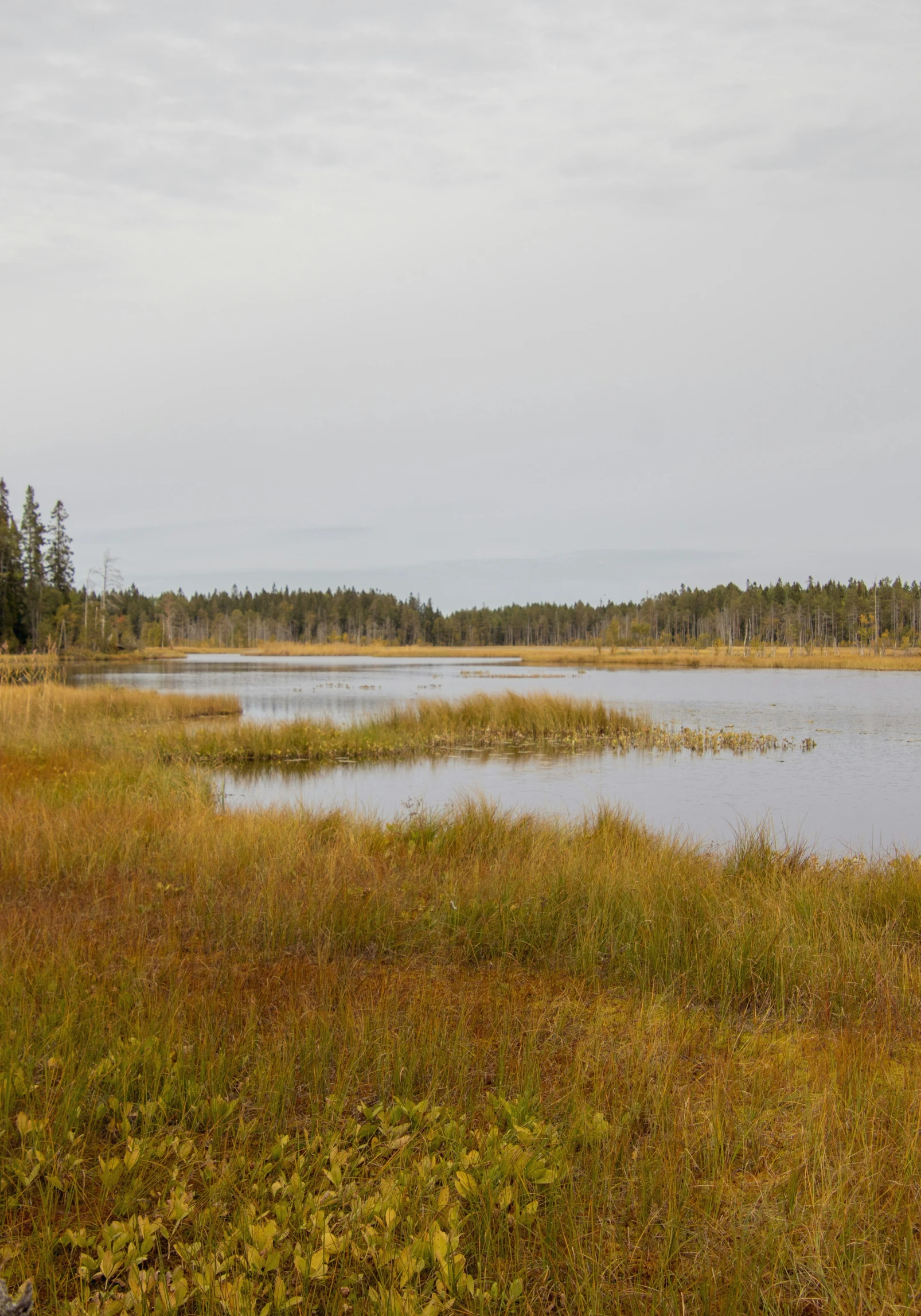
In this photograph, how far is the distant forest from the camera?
79188 mm

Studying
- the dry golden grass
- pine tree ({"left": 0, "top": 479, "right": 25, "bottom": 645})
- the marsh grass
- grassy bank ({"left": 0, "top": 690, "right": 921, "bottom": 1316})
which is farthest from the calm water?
the dry golden grass

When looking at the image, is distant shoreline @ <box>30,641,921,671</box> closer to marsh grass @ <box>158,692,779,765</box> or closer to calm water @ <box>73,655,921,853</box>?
calm water @ <box>73,655,921,853</box>

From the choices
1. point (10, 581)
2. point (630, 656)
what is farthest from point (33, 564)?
point (630, 656)

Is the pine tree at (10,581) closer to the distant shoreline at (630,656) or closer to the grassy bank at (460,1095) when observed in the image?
the distant shoreline at (630,656)

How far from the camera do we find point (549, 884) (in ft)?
23.5

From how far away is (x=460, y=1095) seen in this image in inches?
142

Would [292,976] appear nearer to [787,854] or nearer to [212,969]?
[212,969]

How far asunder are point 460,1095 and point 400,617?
173 meters

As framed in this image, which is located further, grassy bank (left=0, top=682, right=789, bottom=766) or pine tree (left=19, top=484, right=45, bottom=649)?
pine tree (left=19, top=484, right=45, bottom=649)

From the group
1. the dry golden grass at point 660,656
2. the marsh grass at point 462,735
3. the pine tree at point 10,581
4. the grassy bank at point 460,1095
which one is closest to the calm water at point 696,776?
the marsh grass at point 462,735

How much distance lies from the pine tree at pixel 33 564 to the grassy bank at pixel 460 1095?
70258 millimetres

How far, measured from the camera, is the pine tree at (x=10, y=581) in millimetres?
66250

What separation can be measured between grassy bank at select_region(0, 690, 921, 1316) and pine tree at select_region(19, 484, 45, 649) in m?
70.3

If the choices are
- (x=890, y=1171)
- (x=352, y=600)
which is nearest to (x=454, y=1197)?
(x=890, y=1171)
